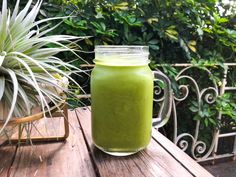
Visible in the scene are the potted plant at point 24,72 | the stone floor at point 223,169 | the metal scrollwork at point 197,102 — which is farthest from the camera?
the stone floor at point 223,169

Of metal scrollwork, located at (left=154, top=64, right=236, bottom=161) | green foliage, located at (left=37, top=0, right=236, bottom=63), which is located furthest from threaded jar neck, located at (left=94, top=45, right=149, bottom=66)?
metal scrollwork, located at (left=154, top=64, right=236, bottom=161)

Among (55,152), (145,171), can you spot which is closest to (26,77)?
(55,152)

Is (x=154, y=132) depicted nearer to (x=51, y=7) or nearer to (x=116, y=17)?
(x=116, y=17)

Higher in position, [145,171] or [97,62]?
[97,62]

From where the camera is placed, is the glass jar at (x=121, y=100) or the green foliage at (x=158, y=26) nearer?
the glass jar at (x=121, y=100)

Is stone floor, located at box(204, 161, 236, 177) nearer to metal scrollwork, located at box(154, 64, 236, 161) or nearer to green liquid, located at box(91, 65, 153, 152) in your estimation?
metal scrollwork, located at box(154, 64, 236, 161)

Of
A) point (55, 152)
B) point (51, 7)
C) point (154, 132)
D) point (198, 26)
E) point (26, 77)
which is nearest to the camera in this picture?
point (26, 77)

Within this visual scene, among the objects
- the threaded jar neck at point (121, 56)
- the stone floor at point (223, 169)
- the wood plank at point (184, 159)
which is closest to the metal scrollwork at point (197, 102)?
the stone floor at point (223, 169)

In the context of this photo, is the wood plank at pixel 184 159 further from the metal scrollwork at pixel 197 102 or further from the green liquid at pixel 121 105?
the metal scrollwork at pixel 197 102
